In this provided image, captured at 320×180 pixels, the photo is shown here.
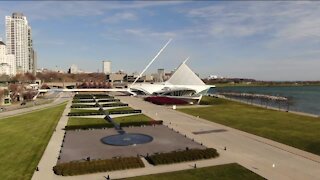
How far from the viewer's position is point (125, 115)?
61500mm

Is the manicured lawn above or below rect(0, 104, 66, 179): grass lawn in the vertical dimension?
above

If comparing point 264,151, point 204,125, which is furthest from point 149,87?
point 264,151

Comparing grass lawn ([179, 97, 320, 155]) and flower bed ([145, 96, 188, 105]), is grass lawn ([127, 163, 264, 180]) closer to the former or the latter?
grass lawn ([179, 97, 320, 155])

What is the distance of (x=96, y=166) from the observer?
93.7ft

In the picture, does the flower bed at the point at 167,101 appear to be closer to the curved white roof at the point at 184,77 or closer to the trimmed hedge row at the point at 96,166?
the curved white roof at the point at 184,77

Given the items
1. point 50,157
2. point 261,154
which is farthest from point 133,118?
point 261,154

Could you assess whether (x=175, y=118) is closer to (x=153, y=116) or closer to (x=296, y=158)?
(x=153, y=116)

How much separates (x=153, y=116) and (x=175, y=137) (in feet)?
66.0

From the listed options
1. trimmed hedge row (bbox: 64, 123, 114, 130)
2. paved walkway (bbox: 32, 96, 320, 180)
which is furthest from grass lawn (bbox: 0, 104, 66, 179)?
trimmed hedge row (bbox: 64, 123, 114, 130)

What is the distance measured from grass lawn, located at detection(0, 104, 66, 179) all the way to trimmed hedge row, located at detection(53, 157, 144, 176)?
2929 millimetres

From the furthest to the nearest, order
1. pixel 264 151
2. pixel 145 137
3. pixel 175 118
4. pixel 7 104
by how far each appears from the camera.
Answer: pixel 7 104
pixel 175 118
pixel 145 137
pixel 264 151

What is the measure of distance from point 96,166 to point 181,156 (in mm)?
8917

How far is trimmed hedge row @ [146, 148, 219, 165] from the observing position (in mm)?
30438

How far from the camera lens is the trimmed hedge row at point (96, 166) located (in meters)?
27.4
